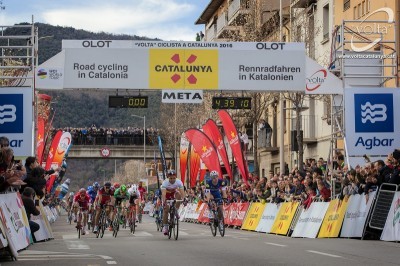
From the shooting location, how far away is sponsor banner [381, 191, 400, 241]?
71.3 ft

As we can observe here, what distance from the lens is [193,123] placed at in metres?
76.1

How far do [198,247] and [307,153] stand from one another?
33.5 metres

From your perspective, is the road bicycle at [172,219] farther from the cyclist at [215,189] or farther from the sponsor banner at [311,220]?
the sponsor banner at [311,220]

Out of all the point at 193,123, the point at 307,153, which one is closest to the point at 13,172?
the point at 307,153

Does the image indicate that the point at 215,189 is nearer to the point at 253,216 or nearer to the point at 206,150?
the point at 253,216

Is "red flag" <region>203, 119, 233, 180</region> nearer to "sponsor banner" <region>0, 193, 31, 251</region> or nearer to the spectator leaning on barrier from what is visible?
the spectator leaning on barrier

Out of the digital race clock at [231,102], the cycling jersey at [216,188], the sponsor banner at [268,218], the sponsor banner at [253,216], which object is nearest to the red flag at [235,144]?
the sponsor banner at [253,216]

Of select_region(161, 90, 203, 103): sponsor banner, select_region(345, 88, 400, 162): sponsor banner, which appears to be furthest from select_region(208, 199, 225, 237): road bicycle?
select_region(161, 90, 203, 103): sponsor banner

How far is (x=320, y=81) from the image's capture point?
30.7m

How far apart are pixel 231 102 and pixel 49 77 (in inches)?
259

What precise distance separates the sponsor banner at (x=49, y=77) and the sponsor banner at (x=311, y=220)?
8.41 metres

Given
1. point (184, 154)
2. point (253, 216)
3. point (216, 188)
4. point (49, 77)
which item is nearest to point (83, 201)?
point (49, 77)

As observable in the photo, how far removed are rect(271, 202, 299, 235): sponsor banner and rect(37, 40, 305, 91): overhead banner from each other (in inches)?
159

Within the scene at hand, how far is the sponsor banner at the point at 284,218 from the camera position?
2831 centimetres
